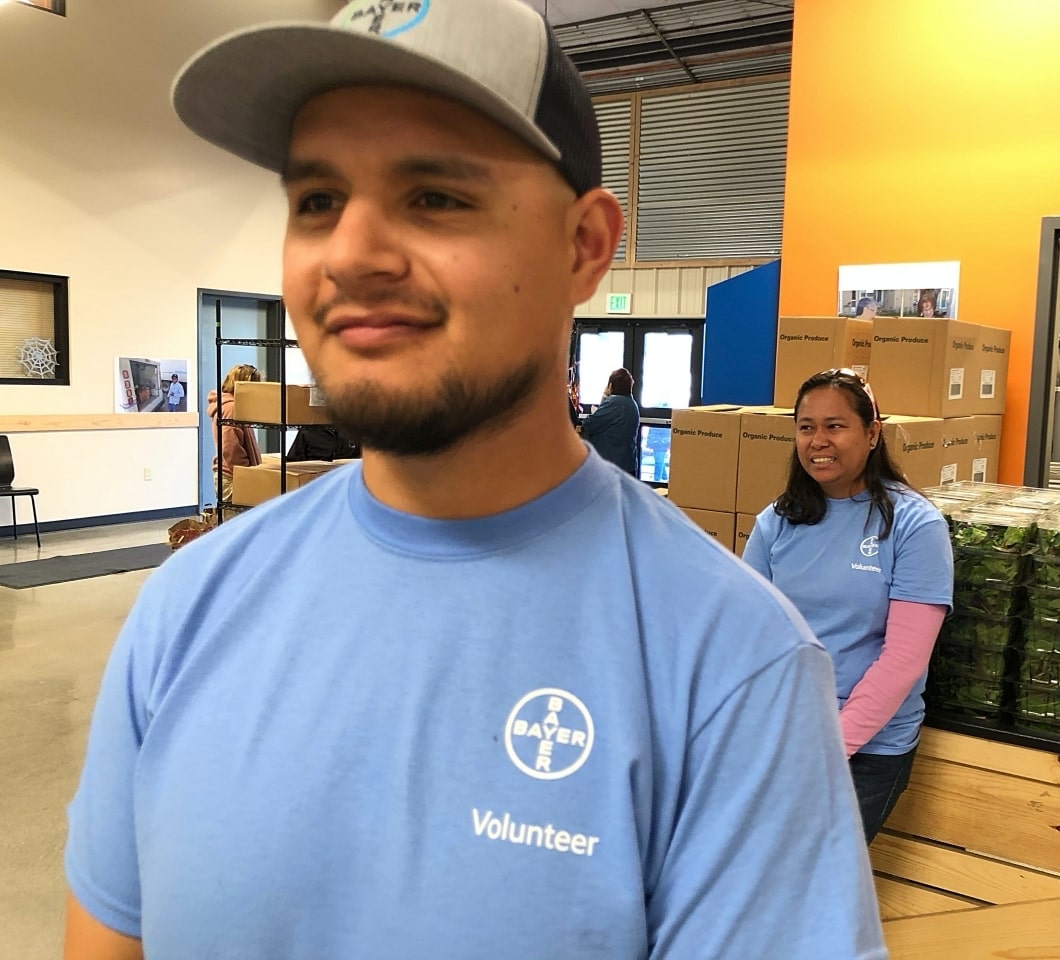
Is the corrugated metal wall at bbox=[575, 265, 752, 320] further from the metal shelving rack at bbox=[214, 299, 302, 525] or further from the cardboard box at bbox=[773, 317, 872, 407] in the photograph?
the cardboard box at bbox=[773, 317, 872, 407]

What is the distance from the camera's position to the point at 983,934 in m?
1.70

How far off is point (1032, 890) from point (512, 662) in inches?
60.2

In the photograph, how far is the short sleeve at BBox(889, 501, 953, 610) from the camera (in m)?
1.91

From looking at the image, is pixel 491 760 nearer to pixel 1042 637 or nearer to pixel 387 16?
pixel 387 16

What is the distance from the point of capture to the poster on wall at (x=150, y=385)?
8164 mm

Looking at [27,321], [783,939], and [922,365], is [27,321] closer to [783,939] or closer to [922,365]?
[922,365]

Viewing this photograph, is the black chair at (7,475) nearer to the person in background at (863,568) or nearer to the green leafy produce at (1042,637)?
the person in background at (863,568)

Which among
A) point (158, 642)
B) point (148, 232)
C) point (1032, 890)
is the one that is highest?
point (148, 232)

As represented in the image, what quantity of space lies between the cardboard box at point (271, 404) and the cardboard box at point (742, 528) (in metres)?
2.59

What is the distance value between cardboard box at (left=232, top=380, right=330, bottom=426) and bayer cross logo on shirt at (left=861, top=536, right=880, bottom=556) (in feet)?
11.2

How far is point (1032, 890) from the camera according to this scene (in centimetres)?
173

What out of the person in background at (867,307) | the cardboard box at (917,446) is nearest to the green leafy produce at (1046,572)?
the cardboard box at (917,446)

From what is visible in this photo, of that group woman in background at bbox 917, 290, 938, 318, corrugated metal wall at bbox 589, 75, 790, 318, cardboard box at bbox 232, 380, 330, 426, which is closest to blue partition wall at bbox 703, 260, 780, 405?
woman in background at bbox 917, 290, 938, 318

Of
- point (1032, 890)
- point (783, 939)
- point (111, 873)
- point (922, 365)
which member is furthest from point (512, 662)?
point (922, 365)
